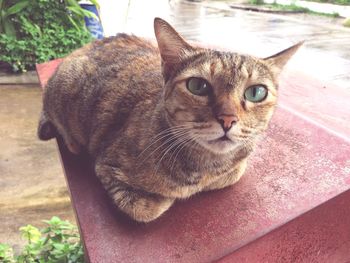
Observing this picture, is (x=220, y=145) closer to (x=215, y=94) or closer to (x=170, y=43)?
(x=215, y=94)

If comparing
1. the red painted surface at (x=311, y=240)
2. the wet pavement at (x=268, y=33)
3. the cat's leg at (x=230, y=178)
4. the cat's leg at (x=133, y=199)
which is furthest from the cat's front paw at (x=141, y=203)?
the wet pavement at (x=268, y=33)

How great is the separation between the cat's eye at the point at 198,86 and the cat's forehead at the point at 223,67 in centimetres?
2

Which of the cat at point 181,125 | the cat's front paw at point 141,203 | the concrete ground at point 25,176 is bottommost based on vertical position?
the concrete ground at point 25,176

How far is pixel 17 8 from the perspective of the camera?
4.63m

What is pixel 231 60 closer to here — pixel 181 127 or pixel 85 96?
pixel 181 127

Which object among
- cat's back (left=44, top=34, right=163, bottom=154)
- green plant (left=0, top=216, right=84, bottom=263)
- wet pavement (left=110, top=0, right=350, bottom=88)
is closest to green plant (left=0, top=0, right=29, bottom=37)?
wet pavement (left=110, top=0, right=350, bottom=88)

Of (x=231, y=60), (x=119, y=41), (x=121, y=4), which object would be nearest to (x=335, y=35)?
(x=121, y=4)

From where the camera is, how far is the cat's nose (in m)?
1.23

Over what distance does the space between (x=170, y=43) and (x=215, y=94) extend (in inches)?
10.7

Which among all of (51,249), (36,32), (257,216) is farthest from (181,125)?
(36,32)

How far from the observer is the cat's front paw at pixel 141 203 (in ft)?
4.48

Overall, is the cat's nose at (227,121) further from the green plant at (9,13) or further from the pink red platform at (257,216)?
the green plant at (9,13)

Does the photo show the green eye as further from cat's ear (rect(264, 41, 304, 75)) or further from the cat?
cat's ear (rect(264, 41, 304, 75))

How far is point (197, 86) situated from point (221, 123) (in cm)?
17
